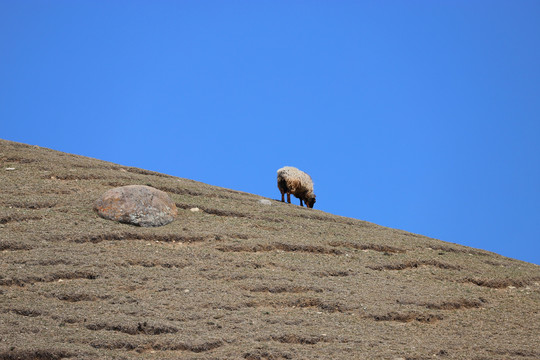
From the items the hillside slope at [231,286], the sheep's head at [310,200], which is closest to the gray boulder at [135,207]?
the hillside slope at [231,286]

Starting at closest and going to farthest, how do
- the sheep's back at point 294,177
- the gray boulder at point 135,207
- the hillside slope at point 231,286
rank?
the hillside slope at point 231,286 → the gray boulder at point 135,207 → the sheep's back at point 294,177

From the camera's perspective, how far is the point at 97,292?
38.9ft

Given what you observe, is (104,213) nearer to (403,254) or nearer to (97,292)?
(97,292)

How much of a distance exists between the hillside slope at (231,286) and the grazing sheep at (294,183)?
4474mm

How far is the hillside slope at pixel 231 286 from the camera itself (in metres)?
10.2

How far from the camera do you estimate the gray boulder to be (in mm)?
15992

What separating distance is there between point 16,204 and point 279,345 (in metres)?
9.71

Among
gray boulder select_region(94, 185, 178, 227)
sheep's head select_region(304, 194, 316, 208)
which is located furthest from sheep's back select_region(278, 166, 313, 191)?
gray boulder select_region(94, 185, 178, 227)

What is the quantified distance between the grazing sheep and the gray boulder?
878cm

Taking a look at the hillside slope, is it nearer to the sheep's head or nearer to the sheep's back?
the sheep's back

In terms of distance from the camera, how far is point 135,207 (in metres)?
16.0

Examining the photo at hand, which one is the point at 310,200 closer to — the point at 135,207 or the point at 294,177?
the point at 294,177

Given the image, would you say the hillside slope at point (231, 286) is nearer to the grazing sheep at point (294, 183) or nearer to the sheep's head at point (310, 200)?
the grazing sheep at point (294, 183)

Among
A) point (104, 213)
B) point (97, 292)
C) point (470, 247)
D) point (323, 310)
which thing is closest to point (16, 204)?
point (104, 213)
